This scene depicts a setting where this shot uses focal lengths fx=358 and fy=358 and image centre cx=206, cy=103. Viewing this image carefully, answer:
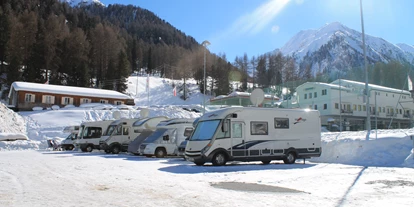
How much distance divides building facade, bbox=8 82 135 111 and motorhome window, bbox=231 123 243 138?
144ft

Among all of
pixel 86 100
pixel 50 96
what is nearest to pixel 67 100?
pixel 50 96

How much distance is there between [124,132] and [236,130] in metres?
13.0

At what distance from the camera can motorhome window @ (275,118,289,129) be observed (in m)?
17.4

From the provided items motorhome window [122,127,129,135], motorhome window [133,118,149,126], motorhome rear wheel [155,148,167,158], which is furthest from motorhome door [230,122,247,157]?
motorhome window [122,127,129,135]

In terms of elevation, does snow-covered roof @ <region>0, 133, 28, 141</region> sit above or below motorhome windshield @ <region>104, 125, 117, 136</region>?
below

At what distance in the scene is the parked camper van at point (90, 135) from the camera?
94.1 feet

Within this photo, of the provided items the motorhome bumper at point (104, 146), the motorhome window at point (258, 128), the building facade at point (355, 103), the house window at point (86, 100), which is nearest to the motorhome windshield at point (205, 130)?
the motorhome window at point (258, 128)

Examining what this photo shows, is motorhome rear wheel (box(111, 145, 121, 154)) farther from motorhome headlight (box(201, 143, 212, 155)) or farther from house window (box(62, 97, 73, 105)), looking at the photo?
house window (box(62, 97, 73, 105))

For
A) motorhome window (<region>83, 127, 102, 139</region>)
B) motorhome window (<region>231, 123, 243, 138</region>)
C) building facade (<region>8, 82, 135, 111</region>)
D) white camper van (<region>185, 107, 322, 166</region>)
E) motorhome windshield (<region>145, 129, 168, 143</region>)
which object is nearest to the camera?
white camper van (<region>185, 107, 322, 166</region>)

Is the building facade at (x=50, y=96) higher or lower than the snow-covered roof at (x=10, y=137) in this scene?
higher

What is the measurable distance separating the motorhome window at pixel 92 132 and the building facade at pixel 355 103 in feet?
57.9

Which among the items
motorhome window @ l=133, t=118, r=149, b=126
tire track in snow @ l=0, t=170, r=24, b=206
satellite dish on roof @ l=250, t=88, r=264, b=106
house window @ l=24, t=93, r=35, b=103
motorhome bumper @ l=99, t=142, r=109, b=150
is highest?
house window @ l=24, t=93, r=35, b=103

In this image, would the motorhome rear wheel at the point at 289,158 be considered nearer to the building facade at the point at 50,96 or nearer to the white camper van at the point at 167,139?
the white camper van at the point at 167,139

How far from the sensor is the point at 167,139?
72.9 ft
